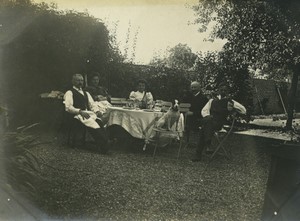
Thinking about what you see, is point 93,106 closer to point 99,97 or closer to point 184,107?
point 99,97

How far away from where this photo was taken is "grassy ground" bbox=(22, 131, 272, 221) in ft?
8.02

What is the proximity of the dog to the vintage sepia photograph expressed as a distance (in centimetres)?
1

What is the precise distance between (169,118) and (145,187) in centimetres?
182

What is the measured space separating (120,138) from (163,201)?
→ 2.45 meters

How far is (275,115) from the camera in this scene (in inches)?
380

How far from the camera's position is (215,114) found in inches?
185

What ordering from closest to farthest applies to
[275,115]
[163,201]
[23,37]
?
[163,201] < [23,37] < [275,115]

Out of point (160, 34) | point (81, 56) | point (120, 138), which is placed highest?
point (160, 34)

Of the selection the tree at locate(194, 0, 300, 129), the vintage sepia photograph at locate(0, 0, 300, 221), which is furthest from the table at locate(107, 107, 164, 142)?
the tree at locate(194, 0, 300, 129)

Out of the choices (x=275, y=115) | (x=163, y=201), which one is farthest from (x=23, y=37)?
(x=275, y=115)

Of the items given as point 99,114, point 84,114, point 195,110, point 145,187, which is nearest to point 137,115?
point 99,114

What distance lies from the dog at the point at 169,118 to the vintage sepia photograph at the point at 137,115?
0.01 metres

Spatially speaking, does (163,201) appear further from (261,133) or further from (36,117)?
(261,133)

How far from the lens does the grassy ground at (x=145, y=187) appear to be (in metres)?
2.44
